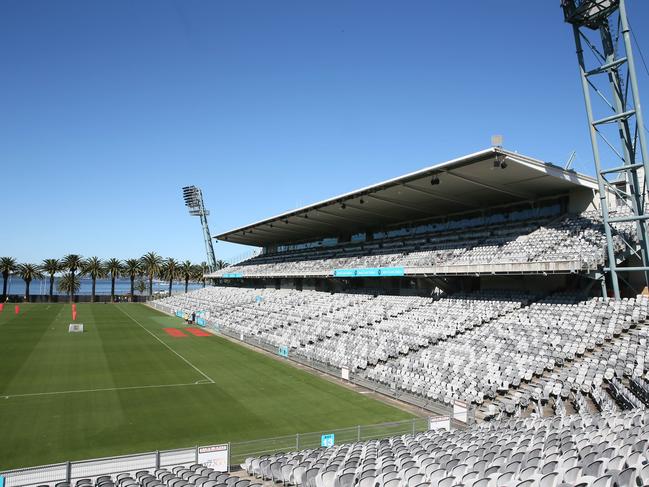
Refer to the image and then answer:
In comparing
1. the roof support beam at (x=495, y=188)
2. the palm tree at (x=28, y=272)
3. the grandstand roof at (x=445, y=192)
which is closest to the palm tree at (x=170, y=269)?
the palm tree at (x=28, y=272)

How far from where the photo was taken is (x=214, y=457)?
12867mm

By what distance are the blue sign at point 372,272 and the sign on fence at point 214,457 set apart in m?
25.9

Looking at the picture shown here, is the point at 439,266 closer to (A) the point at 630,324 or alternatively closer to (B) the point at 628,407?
(A) the point at 630,324

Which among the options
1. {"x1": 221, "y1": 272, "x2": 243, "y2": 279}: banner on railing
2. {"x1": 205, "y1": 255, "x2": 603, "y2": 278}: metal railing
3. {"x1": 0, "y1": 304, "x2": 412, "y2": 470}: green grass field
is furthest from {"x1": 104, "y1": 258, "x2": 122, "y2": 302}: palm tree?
{"x1": 205, "y1": 255, "x2": 603, "y2": 278}: metal railing

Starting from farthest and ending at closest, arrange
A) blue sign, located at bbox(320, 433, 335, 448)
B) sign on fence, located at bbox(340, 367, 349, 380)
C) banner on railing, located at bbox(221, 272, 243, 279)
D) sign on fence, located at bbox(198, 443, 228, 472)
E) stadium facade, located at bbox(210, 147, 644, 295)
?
banner on railing, located at bbox(221, 272, 243, 279), stadium facade, located at bbox(210, 147, 644, 295), sign on fence, located at bbox(340, 367, 349, 380), blue sign, located at bbox(320, 433, 335, 448), sign on fence, located at bbox(198, 443, 228, 472)

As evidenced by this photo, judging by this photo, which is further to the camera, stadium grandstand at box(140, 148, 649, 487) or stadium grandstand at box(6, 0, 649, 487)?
stadium grandstand at box(6, 0, 649, 487)

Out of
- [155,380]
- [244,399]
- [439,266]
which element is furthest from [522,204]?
[155,380]

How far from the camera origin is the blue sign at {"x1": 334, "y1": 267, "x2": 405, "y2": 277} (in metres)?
37.9

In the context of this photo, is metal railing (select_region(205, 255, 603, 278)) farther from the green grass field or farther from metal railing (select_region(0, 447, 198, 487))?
metal railing (select_region(0, 447, 198, 487))

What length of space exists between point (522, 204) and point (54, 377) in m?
34.2

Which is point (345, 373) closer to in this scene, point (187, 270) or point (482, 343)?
point (482, 343)

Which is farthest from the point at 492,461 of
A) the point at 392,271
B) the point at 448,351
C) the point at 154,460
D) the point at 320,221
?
the point at 320,221

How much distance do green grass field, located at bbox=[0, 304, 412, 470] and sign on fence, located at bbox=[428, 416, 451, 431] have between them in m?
2.98

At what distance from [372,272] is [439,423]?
2499cm
